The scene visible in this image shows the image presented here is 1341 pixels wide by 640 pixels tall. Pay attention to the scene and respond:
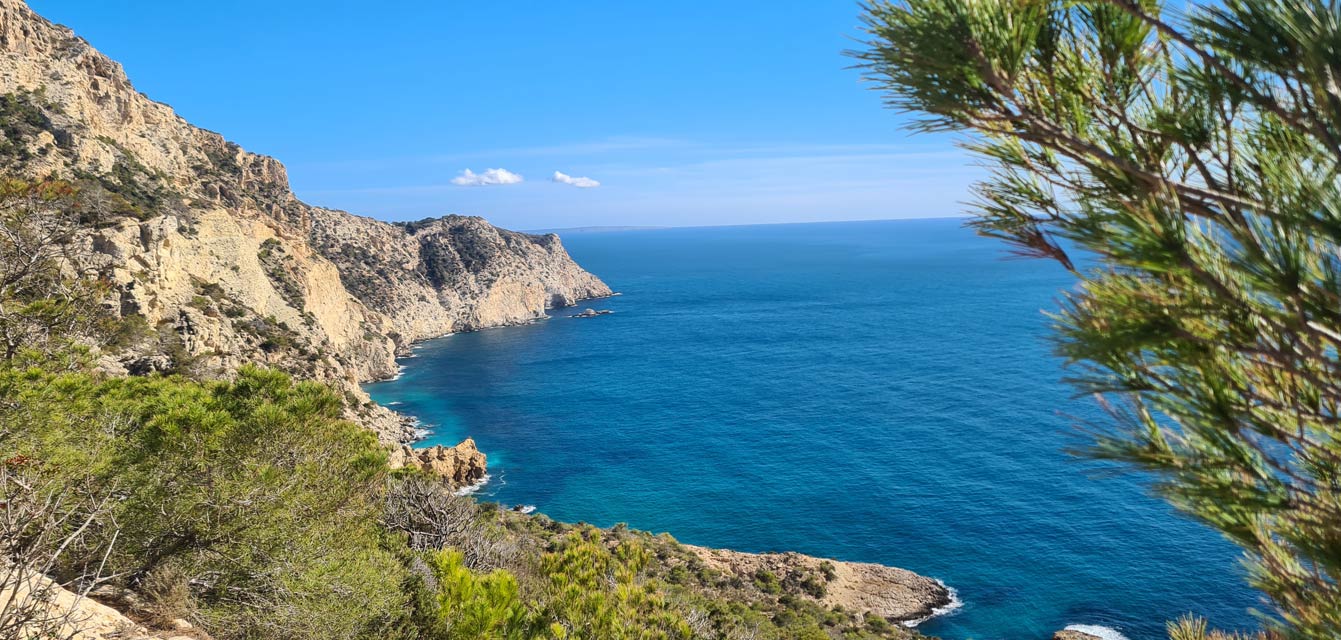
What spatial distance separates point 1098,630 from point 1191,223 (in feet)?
77.8

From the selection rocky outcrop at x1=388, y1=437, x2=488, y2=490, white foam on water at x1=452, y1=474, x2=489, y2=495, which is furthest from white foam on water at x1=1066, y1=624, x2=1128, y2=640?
rocky outcrop at x1=388, y1=437, x2=488, y2=490

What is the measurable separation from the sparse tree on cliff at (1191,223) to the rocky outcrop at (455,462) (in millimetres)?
31316

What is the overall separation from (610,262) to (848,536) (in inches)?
6140

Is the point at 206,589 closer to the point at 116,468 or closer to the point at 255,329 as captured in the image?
the point at 116,468

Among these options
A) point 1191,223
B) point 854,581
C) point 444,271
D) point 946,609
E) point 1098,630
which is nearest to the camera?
point 1191,223

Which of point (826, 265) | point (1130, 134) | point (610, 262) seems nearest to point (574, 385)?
point (1130, 134)

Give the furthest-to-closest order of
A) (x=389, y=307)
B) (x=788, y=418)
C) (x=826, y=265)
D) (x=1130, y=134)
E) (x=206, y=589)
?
(x=826, y=265)
(x=389, y=307)
(x=788, y=418)
(x=206, y=589)
(x=1130, y=134)

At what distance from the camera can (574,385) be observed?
50.8m

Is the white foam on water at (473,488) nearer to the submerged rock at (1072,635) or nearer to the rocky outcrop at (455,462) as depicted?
the rocky outcrop at (455,462)

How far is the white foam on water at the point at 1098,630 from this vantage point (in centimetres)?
2027

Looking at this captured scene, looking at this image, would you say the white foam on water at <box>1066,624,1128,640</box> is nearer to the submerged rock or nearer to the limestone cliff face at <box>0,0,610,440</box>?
the submerged rock

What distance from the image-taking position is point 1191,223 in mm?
2150

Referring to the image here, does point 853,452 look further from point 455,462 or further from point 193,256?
point 193,256

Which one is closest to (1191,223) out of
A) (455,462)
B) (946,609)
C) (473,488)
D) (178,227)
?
(946,609)
